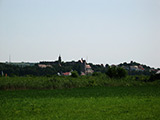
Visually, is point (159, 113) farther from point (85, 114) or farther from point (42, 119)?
point (42, 119)

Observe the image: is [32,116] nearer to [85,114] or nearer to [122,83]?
[85,114]

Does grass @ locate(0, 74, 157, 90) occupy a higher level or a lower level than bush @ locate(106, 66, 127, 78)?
lower

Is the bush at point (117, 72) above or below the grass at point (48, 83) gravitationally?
above

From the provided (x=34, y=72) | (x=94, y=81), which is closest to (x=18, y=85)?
(x=94, y=81)

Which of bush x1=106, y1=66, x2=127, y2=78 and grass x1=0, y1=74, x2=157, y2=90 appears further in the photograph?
bush x1=106, y1=66, x2=127, y2=78

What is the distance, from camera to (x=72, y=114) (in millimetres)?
17859

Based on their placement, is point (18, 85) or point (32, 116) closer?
point (32, 116)

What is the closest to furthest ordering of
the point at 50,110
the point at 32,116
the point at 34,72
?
the point at 32,116
the point at 50,110
the point at 34,72

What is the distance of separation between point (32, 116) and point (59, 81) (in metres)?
31.2

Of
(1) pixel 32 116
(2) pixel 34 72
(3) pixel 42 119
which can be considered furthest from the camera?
(2) pixel 34 72

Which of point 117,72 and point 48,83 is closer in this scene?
point 48,83

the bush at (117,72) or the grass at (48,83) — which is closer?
the grass at (48,83)

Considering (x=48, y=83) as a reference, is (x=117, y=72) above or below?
above

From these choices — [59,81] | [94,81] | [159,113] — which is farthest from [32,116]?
[94,81]
